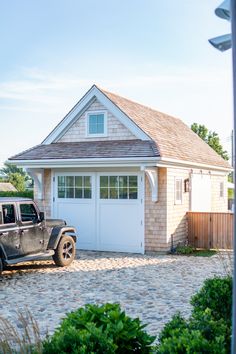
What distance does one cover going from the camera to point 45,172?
604 inches

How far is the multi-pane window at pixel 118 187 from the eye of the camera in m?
14.0

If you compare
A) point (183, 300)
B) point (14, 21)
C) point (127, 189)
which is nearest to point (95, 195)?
point (127, 189)

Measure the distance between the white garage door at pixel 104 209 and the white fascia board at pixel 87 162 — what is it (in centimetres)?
61

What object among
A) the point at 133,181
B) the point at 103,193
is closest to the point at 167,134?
the point at 133,181

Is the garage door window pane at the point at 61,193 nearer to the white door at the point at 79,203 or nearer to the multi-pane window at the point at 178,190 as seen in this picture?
the white door at the point at 79,203

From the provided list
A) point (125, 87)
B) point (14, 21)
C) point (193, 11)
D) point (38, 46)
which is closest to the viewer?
point (193, 11)

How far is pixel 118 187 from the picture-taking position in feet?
46.5

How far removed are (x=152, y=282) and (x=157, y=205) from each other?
4239mm

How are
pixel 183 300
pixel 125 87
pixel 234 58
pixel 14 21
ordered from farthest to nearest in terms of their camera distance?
pixel 125 87
pixel 14 21
pixel 183 300
pixel 234 58

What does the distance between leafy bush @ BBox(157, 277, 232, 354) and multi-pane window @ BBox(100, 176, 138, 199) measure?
337 inches

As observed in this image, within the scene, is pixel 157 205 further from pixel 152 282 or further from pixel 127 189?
pixel 152 282

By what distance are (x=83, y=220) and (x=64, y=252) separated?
300cm

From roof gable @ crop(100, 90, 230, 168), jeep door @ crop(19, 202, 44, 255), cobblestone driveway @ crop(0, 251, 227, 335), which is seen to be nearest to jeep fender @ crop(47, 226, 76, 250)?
jeep door @ crop(19, 202, 44, 255)

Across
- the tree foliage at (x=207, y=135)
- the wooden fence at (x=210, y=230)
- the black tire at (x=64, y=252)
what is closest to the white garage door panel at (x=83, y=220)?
the black tire at (x=64, y=252)
